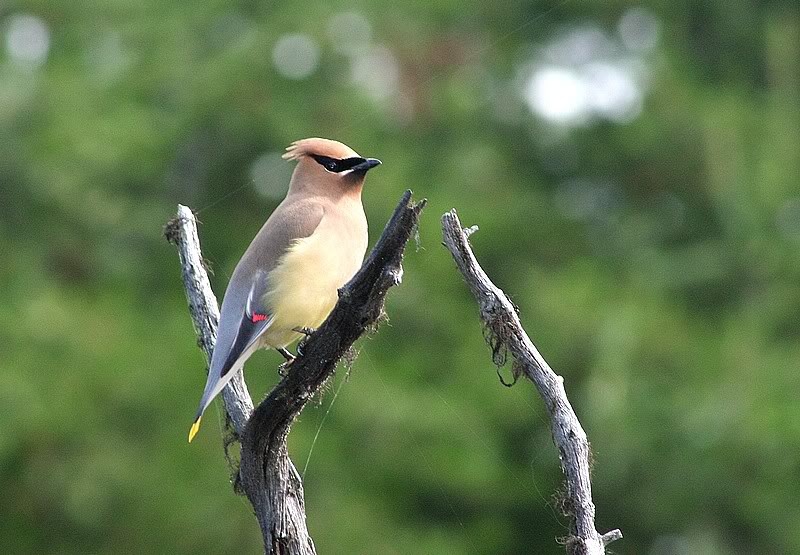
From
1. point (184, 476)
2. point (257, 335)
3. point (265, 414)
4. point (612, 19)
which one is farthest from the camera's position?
point (612, 19)

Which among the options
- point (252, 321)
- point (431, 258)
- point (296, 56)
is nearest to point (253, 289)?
point (252, 321)

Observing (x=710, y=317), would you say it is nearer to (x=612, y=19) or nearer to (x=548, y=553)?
(x=548, y=553)

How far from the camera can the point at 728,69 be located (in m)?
14.0

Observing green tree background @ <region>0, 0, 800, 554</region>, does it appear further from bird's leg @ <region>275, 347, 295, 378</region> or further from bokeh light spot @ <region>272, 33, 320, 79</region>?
bird's leg @ <region>275, 347, 295, 378</region>

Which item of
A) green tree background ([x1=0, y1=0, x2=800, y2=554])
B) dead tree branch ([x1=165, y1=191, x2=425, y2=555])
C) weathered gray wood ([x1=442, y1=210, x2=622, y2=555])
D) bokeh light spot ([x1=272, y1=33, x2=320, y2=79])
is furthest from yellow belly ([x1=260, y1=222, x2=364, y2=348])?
bokeh light spot ([x1=272, y1=33, x2=320, y2=79])

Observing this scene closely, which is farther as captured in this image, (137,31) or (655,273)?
(137,31)

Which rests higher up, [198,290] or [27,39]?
[27,39]

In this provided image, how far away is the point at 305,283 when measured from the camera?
479 cm

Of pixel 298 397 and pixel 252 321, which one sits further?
pixel 252 321

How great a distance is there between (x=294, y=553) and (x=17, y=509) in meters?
6.78

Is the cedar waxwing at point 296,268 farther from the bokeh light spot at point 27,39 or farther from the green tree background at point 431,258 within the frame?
the bokeh light spot at point 27,39

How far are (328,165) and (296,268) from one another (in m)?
0.49

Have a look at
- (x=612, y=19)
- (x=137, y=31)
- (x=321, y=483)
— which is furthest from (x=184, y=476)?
(x=612, y=19)

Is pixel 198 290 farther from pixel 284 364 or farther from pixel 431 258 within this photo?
pixel 431 258
